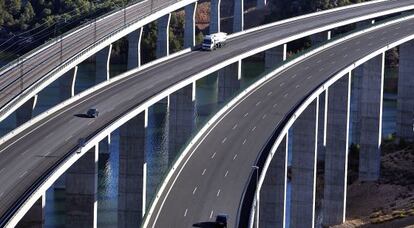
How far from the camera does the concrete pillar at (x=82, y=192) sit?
61062mm

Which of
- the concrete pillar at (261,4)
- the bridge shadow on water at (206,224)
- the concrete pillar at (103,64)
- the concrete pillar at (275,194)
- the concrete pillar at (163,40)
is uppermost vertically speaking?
the concrete pillar at (261,4)

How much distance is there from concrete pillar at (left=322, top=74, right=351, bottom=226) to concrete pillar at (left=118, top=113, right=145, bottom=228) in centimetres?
1954

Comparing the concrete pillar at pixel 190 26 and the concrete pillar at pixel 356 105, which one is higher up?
the concrete pillar at pixel 190 26

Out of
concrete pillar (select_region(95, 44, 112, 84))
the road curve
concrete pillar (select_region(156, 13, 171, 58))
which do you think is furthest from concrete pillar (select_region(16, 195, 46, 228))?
concrete pillar (select_region(156, 13, 171, 58))

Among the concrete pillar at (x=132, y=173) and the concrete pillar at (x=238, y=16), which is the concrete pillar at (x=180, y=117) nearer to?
the concrete pillar at (x=132, y=173)

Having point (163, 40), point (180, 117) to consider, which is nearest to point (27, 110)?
point (180, 117)

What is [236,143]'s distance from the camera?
68250 millimetres

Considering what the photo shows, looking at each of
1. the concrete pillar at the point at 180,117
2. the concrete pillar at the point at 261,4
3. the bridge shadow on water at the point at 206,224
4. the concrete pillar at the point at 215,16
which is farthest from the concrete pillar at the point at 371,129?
the concrete pillar at the point at 261,4

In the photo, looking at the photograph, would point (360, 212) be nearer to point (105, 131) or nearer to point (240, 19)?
point (105, 131)

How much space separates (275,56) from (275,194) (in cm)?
4071

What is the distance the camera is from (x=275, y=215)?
69812mm

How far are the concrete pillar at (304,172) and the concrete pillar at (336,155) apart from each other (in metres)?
6.71

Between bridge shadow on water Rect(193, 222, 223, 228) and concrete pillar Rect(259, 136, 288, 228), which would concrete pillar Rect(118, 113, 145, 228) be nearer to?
concrete pillar Rect(259, 136, 288, 228)

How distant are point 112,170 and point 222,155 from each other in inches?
1045
